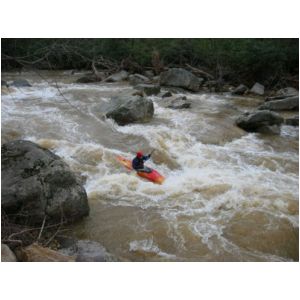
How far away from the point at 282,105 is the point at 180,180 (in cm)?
668

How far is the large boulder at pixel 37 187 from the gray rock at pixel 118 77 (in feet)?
37.1

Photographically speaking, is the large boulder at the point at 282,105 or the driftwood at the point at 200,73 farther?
the driftwood at the point at 200,73

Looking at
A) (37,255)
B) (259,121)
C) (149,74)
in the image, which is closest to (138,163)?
(37,255)

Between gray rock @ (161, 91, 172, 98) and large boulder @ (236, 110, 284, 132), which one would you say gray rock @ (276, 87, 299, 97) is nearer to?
large boulder @ (236, 110, 284, 132)

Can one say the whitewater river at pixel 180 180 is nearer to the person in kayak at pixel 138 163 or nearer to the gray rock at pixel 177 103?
the person in kayak at pixel 138 163

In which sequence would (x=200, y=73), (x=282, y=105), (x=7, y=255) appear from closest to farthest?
(x=7, y=255) → (x=282, y=105) → (x=200, y=73)

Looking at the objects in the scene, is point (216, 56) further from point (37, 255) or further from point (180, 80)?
point (37, 255)

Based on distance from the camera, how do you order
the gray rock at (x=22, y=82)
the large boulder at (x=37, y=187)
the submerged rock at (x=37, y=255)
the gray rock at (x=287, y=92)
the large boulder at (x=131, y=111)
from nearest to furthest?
the submerged rock at (x=37, y=255)
the large boulder at (x=37, y=187)
the large boulder at (x=131, y=111)
the gray rock at (x=287, y=92)
the gray rock at (x=22, y=82)

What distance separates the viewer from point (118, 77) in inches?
655

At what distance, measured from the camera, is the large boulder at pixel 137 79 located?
16.0 meters

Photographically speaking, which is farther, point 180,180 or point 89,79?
point 89,79

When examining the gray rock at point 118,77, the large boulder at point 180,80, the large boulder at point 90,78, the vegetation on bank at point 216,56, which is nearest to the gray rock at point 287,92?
the vegetation on bank at point 216,56

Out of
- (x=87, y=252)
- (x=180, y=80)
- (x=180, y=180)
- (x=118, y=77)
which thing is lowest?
(x=180, y=180)

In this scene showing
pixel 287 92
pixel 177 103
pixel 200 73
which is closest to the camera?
pixel 177 103
